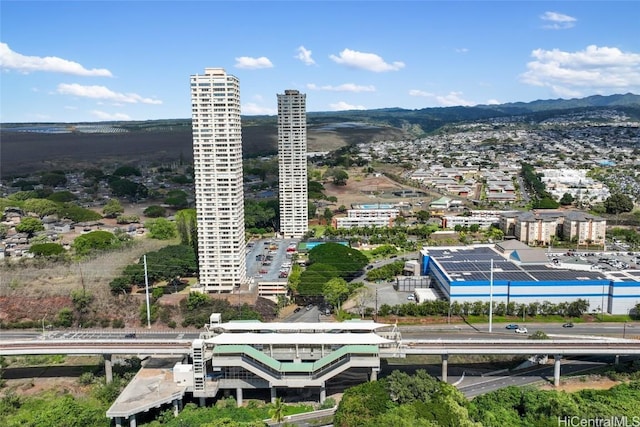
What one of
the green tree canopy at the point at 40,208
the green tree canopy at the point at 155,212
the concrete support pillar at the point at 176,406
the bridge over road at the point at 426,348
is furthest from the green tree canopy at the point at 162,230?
the concrete support pillar at the point at 176,406

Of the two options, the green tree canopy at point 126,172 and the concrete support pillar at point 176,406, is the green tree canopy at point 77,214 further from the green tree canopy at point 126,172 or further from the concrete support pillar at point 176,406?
the concrete support pillar at point 176,406

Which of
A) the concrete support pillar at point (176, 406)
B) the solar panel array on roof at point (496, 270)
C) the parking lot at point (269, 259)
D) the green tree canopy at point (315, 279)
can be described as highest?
the solar panel array on roof at point (496, 270)

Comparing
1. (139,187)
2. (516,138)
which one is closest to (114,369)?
(139,187)

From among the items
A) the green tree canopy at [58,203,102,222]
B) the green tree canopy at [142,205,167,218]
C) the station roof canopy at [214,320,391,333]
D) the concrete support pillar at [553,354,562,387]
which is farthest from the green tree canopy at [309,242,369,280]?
the green tree canopy at [58,203,102,222]

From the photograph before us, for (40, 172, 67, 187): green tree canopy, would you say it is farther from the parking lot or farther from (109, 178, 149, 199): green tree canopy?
the parking lot

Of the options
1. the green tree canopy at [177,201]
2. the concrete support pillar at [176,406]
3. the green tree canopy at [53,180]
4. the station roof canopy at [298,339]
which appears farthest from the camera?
the green tree canopy at [53,180]

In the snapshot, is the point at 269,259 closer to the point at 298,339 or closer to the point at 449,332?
the point at 449,332

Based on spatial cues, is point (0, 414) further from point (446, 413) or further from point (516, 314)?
point (516, 314)
